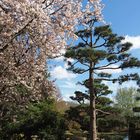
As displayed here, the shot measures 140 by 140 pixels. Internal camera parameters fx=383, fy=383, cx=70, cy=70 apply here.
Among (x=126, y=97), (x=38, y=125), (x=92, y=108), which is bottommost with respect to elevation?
(x=38, y=125)

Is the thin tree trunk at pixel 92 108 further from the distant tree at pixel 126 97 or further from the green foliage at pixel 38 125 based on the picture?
the distant tree at pixel 126 97

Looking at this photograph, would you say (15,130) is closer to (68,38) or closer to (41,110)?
(41,110)

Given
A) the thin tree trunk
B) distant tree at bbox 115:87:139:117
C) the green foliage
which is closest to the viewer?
the green foliage

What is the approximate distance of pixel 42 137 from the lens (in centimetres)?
1895

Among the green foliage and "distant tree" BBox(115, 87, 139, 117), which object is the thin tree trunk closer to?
the green foliage

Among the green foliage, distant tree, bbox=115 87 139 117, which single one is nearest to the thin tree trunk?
the green foliage

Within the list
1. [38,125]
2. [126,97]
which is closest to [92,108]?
[38,125]

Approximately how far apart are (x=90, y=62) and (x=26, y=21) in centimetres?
1471

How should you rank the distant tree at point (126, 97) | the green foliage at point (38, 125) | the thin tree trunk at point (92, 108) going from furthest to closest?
the distant tree at point (126, 97), the thin tree trunk at point (92, 108), the green foliage at point (38, 125)

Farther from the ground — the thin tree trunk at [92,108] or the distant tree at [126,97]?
the distant tree at [126,97]

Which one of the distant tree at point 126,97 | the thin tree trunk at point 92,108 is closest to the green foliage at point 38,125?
the thin tree trunk at point 92,108

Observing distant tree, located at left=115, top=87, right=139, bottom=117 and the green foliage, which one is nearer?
the green foliage

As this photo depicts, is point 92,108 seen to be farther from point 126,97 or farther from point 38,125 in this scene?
point 126,97

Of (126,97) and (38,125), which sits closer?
(38,125)
